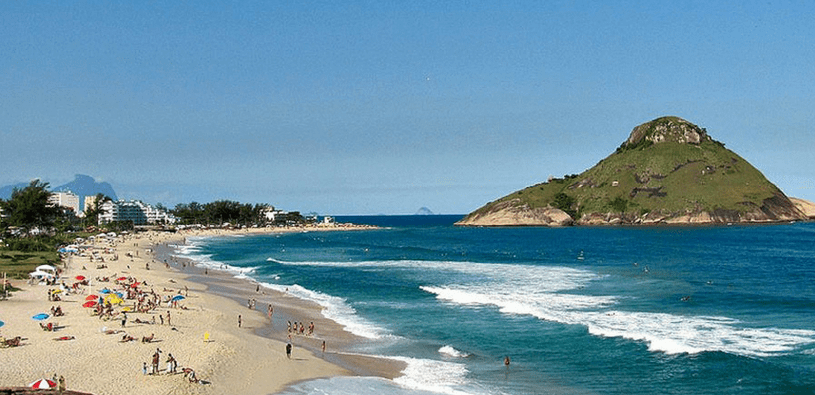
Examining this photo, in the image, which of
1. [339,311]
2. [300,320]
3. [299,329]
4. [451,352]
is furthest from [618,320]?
[300,320]

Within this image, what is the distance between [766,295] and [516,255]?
5380 centimetres

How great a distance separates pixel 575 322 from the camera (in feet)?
137

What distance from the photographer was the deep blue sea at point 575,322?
93.8 ft

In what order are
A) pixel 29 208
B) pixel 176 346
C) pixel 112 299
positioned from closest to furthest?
pixel 176 346 → pixel 112 299 → pixel 29 208

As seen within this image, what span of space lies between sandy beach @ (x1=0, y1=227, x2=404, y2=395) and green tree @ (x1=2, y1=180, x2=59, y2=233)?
62.0 metres

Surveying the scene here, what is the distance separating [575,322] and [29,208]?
10275 cm

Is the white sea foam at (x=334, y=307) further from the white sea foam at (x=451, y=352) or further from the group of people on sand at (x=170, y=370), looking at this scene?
the group of people on sand at (x=170, y=370)

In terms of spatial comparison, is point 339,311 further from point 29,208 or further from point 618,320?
point 29,208

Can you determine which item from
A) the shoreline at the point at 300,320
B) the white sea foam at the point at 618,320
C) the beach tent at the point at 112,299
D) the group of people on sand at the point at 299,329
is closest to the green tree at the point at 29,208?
the shoreline at the point at 300,320

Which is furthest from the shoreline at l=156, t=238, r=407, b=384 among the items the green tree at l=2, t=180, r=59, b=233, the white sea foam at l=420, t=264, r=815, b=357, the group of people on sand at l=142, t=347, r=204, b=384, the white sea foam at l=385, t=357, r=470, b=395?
the green tree at l=2, t=180, r=59, b=233

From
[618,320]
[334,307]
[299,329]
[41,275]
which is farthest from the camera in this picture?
[41,275]

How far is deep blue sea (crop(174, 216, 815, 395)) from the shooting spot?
28.6 m

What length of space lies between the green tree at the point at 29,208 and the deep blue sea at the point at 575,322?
4690 cm

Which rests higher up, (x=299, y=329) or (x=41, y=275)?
(x=41, y=275)
